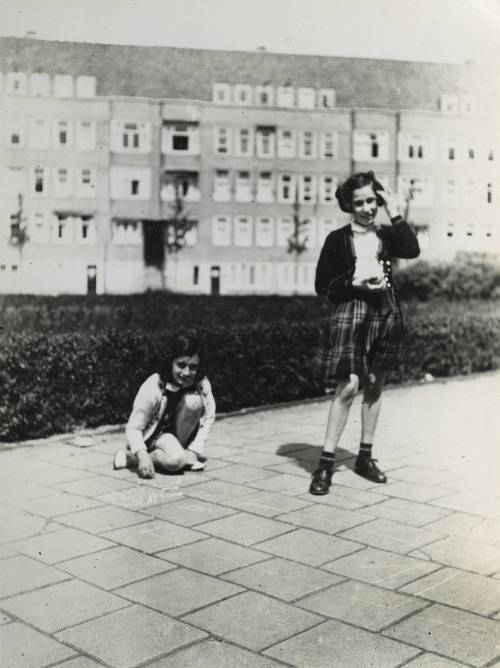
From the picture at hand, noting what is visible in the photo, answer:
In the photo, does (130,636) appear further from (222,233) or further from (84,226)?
(222,233)

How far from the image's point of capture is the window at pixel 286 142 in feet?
30.2

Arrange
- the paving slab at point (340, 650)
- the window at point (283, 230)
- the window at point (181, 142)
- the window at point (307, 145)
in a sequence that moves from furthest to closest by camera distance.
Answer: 1. the window at point (307, 145)
2. the window at point (283, 230)
3. the window at point (181, 142)
4. the paving slab at point (340, 650)

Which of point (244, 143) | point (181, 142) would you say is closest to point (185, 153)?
point (181, 142)

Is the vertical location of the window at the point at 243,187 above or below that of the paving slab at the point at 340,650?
above

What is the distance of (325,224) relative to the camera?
1973cm

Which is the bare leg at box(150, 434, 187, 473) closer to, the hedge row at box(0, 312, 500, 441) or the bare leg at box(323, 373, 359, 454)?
the bare leg at box(323, 373, 359, 454)

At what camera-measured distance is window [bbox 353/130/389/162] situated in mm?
14327

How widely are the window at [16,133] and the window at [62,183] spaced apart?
0.84 meters

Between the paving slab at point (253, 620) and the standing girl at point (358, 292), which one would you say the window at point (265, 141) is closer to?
the standing girl at point (358, 292)

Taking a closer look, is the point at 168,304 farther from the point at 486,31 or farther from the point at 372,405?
the point at 486,31

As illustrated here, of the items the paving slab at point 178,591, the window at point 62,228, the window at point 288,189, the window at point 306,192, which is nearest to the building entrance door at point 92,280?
the window at point 62,228

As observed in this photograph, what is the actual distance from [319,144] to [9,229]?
1001 cm

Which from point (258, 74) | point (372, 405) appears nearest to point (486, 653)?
point (372, 405)

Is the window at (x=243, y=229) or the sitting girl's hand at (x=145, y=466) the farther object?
the window at (x=243, y=229)
